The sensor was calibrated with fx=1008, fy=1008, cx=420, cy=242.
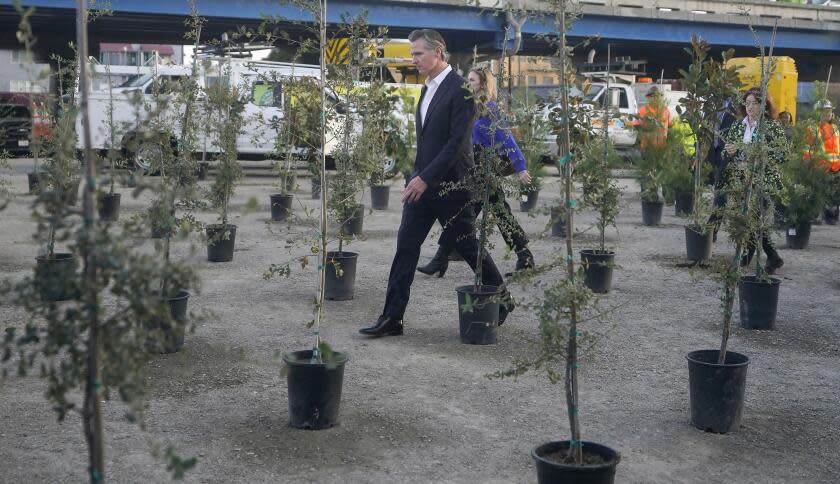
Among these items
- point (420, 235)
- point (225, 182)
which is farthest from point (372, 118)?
point (420, 235)

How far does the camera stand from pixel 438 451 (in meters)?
4.59

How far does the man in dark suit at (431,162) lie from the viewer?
6.45 meters

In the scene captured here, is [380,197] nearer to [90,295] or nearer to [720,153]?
[720,153]

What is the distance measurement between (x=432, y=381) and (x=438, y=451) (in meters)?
1.19

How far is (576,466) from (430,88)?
11.2 ft

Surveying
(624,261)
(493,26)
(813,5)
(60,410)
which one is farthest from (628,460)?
(813,5)

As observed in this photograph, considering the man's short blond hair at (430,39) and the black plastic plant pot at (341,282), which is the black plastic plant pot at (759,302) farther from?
the black plastic plant pot at (341,282)

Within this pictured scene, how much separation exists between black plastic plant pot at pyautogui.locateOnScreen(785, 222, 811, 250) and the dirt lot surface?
10.5ft

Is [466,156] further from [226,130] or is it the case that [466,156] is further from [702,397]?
[226,130]

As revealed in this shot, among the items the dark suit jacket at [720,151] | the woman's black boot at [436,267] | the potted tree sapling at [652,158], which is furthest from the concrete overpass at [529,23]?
the woman's black boot at [436,267]

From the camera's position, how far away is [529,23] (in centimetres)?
3553

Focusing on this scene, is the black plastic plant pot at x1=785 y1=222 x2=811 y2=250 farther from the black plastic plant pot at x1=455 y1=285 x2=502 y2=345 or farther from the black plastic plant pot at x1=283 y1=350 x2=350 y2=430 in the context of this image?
the black plastic plant pot at x1=283 y1=350 x2=350 y2=430

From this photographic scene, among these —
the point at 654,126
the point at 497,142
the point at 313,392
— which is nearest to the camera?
the point at 313,392

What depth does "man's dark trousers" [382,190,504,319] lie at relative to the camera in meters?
6.48
